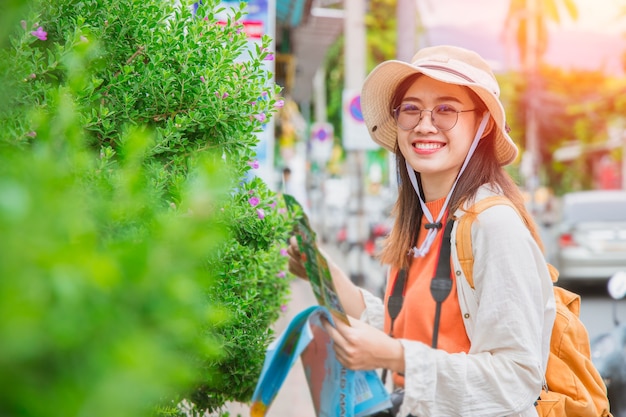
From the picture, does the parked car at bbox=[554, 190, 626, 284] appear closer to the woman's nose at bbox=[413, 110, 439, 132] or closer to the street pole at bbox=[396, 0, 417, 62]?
the street pole at bbox=[396, 0, 417, 62]

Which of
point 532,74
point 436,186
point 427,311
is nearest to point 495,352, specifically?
point 427,311

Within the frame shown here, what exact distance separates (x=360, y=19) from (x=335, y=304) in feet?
36.9

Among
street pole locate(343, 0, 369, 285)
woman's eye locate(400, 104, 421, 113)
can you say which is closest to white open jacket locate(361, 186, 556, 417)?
woman's eye locate(400, 104, 421, 113)

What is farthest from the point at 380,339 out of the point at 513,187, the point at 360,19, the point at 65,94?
the point at 360,19

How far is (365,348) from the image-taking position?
178 cm

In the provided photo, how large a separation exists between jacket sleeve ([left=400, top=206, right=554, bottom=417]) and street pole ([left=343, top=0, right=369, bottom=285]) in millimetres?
10770

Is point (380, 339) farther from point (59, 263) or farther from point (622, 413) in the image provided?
point (622, 413)

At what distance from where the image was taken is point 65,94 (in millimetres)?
1338

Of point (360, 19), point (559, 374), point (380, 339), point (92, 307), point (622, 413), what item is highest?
point (360, 19)

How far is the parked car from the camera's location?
40.1 ft

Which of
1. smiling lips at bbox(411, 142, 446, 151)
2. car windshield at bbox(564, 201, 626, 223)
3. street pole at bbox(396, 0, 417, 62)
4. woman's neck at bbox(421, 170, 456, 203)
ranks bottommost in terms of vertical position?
car windshield at bbox(564, 201, 626, 223)

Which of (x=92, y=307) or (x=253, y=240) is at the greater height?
(x=92, y=307)

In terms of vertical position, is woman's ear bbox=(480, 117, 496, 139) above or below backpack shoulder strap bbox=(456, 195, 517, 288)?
above

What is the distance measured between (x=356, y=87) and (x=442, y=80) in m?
10.9
